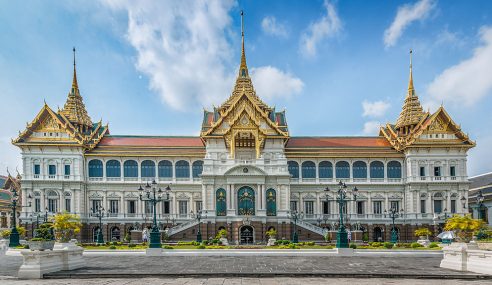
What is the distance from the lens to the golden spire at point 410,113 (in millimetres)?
68250

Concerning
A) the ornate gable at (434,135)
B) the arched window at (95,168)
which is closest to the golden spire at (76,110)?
the arched window at (95,168)

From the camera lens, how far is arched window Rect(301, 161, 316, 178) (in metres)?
64.0

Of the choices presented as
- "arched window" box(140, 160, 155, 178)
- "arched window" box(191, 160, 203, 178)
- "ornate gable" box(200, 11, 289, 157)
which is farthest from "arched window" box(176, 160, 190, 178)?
"ornate gable" box(200, 11, 289, 157)

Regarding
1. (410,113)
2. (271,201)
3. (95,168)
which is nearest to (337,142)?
(410,113)

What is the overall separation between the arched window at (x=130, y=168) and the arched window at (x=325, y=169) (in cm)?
2470

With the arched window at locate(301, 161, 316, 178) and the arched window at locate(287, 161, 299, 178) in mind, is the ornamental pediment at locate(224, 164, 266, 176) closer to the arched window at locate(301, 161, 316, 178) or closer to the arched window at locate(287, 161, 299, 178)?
the arched window at locate(287, 161, 299, 178)

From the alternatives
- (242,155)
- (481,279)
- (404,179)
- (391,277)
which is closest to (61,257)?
(391,277)

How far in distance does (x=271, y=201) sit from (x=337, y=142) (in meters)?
14.2

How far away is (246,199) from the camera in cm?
5884

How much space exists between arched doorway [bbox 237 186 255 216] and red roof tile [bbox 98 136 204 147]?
35.0ft

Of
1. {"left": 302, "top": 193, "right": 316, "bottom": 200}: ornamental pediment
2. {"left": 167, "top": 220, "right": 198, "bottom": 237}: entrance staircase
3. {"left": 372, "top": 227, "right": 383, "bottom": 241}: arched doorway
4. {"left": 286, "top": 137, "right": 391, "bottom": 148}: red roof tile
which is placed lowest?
{"left": 372, "top": 227, "right": 383, "bottom": 241}: arched doorway

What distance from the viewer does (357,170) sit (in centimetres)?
Answer: 6412

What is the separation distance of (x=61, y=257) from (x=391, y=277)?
1647 cm

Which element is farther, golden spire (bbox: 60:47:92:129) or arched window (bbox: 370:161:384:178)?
golden spire (bbox: 60:47:92:129)
